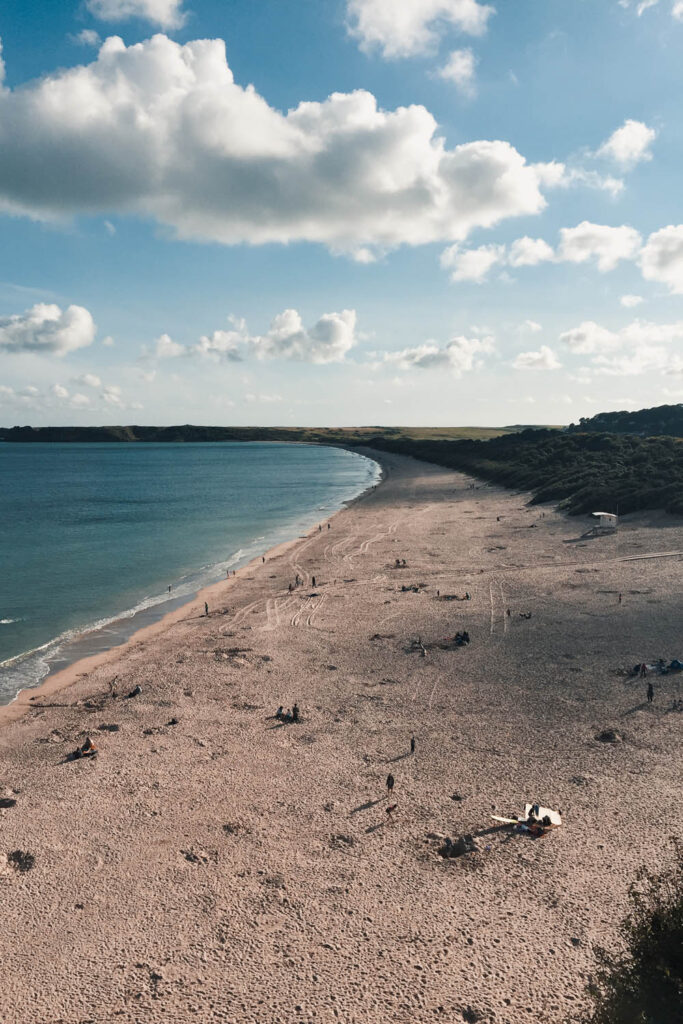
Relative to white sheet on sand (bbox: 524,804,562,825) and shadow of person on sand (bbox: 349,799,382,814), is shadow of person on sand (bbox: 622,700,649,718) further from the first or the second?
shadow of person on sand (bbox: 349,799,382,814)

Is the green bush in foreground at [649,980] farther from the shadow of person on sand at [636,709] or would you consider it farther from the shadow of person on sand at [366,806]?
the shadow of person on sand at [636,709]

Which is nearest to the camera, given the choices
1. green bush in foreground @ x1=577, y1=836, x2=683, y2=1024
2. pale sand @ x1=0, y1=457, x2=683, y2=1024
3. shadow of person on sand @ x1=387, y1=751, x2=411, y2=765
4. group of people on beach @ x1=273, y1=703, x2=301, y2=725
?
green bush in foreground @ x1=577, y1=836, x2=683, y2=1024

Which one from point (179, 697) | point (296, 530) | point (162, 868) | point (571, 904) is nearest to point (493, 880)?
point (571, 904)

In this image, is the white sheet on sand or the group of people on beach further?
the group of people on beach

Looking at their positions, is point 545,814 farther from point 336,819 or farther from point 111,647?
A: point 111,647

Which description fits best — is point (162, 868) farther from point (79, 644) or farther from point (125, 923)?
point (79, 644)

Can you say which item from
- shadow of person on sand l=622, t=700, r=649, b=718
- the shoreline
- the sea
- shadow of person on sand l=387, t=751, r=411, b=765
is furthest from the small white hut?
shadow of person on sand l=387, t=751, r=411, b=765

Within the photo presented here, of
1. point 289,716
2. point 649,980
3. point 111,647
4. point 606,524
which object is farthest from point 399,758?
point 606,524
